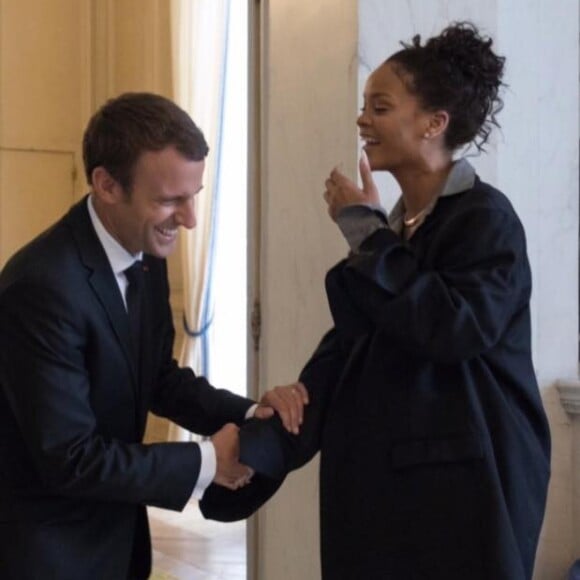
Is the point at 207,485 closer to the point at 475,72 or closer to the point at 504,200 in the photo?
the point at 504,200

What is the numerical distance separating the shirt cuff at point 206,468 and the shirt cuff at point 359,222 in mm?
442

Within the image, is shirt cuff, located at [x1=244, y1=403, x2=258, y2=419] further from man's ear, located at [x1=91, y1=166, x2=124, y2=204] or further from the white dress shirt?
man's ear, located at [x1=91, y1=166, x2=124, y2=204]

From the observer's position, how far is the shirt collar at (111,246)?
6.24 feet

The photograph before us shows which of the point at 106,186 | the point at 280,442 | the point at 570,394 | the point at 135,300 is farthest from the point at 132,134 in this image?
the point at 570,394

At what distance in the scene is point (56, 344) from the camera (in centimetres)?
175

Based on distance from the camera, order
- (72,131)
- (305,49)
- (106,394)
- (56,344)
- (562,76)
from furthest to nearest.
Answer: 1. (72,131)
2. (562,76)
3. (305,49)
4. (106,394)
5. (56,344)

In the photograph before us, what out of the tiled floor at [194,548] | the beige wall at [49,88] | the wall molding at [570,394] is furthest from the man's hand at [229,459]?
the beige wall at [49,88]

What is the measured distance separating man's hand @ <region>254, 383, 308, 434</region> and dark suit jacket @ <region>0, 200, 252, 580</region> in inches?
7.9

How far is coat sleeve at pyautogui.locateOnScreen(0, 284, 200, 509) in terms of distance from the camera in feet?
5.67

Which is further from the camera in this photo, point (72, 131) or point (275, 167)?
point (72, 131)

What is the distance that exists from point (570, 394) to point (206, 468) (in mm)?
1457

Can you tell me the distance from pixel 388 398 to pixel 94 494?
1.65ft

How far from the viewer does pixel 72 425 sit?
5.70ft

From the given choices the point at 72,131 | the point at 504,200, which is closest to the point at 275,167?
the point at 504,200
